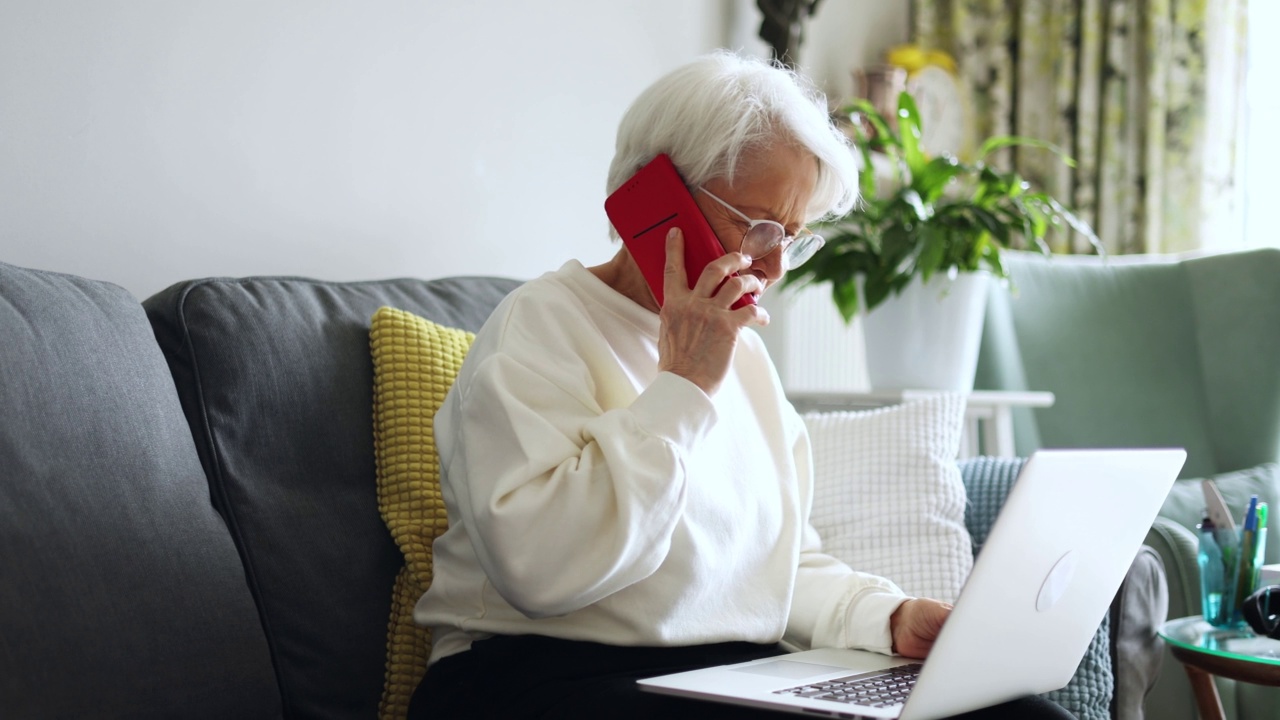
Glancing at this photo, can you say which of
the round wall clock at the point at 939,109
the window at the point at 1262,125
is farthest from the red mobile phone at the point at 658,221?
the window at the point at 1262,125

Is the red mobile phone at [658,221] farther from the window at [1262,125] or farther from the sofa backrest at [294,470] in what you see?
the window at [1262,125]

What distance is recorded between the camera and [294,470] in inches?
47.7

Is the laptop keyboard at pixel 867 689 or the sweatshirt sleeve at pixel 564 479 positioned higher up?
the sweatshirt sleeve at pixel 564 479

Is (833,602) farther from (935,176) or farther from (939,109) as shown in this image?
(939,109)

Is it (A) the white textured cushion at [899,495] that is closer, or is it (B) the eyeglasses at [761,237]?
(B) the eyeglasses at [761,237]

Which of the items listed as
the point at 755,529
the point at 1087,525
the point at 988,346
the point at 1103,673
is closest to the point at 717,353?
the point at 755,529

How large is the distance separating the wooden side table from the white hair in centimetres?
108

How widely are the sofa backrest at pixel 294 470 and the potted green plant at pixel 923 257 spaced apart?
3.99 ft

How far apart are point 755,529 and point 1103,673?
0.49 metres

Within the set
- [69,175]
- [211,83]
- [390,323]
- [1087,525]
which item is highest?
[211,83]

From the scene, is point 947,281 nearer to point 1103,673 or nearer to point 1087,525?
point 1103,673

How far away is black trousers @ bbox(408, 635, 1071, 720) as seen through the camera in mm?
928

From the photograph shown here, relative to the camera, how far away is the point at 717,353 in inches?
40.9

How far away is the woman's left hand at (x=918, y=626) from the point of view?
1108 millimetres
